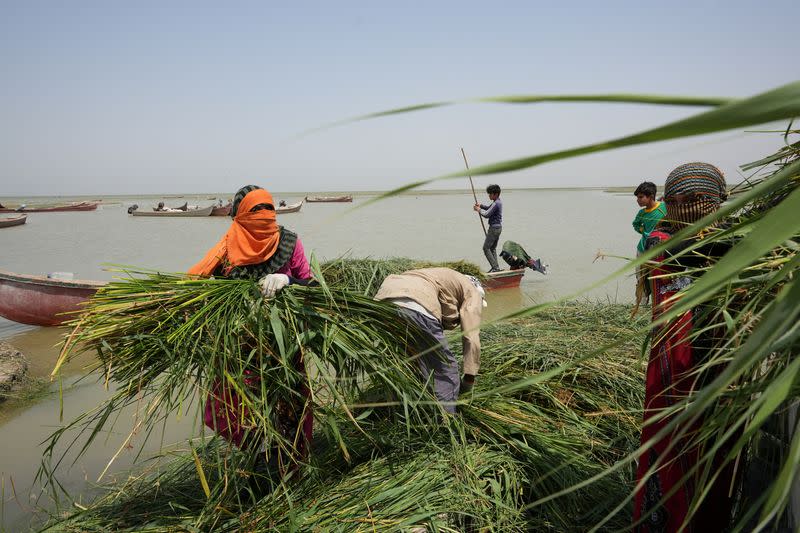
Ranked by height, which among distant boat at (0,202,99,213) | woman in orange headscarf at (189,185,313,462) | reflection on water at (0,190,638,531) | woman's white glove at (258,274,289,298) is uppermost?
distant boat at (0,202,99,213)

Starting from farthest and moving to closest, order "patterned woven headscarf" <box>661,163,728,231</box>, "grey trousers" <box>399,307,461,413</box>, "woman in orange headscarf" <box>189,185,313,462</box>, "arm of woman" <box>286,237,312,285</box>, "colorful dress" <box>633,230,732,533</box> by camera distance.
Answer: "arm of woman" <box>286,237,312,285</box> → "woman in orange headscarf" <box>189,185,313,462</box> → "grey trousers" <box>399,307,461,413</box> → "patterned woven headscarf" <box>661,163,728,231</box> → "colorful dress" <box>633,230,732,533</box>

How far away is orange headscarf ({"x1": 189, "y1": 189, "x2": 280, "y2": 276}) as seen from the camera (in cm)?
236

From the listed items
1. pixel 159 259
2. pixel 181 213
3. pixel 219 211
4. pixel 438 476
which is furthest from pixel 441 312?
pixel 181 213

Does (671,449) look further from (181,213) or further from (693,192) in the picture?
(181,213)

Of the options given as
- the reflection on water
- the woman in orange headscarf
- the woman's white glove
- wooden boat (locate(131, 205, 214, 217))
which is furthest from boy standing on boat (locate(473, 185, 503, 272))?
wooden boat (locate(131, 205, 214, 217))

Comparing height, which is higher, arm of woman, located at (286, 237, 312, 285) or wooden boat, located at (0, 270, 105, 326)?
arm of woman, located at (286, 237, 312, 285)

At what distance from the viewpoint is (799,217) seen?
1.20 ft

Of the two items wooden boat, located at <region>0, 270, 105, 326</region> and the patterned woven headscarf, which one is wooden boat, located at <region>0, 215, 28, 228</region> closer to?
wooden boat, located at <region>0, 270, 105, 326</region>

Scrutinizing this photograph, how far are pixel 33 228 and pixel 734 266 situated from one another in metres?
26.3

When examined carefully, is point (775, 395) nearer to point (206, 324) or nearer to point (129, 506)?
point (206, 324)

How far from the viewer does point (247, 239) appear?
2.38 m

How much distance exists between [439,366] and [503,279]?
6.03 meters

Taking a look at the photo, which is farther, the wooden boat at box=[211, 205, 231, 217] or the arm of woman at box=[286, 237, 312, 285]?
the wooden boat at box=[211, 205, 231, 217]

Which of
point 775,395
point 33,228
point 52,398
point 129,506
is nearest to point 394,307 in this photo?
point 129,506
